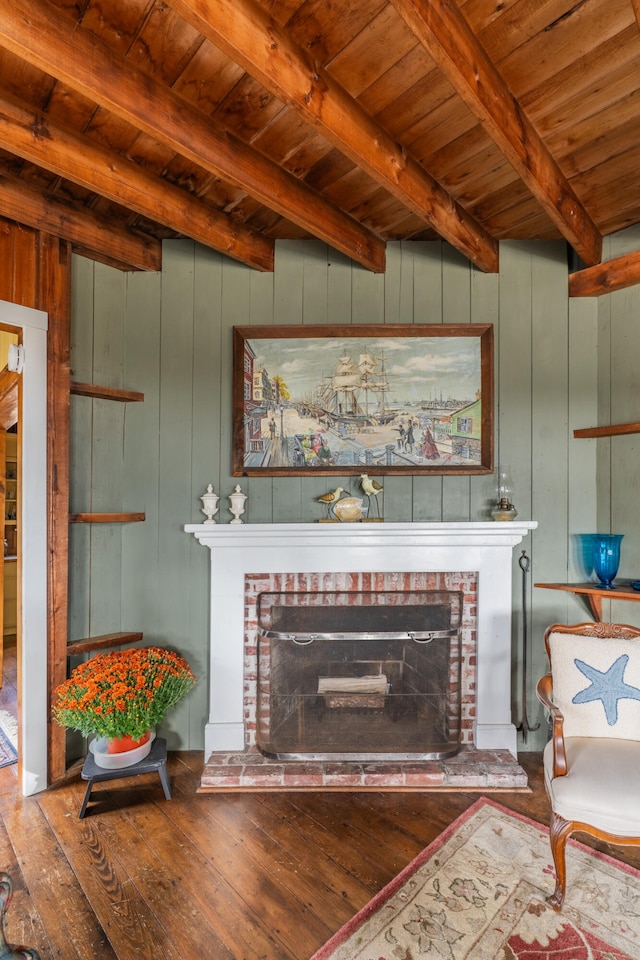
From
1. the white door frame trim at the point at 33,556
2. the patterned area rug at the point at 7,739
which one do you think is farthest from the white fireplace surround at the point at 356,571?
the patterned area rug at the point at 7,739

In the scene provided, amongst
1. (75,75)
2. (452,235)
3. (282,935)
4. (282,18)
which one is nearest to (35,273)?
(75,75)

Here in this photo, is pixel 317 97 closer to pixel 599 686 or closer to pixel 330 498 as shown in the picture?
pixel 330 498

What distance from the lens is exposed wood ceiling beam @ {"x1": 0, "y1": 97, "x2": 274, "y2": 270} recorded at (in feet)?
5.69

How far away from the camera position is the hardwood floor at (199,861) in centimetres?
154

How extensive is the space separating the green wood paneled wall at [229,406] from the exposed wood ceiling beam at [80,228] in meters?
0.09

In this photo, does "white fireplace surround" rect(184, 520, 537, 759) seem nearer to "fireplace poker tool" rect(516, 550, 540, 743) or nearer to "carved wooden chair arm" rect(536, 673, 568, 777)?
"fireplace poker tool" rect(516, 550, 540, 743)

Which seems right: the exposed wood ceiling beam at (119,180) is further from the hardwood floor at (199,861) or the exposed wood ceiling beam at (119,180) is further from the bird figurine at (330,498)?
the hardwood floor at (199,861)

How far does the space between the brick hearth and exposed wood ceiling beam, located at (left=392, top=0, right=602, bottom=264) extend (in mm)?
2655

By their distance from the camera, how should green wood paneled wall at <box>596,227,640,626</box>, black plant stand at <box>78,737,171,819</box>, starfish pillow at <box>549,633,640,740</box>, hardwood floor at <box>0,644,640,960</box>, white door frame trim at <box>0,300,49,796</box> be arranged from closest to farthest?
hardwood floor at <box>0,644,640,960</box> < starfish pillow at <box>549,633,640,740</box> < black plant stand at <box>78,737,171,819</box> < white door frame trim at <box>0,300,49,796</box> < green wood paneled wall at <box>596,227,640,626</box>

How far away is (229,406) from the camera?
2.69m

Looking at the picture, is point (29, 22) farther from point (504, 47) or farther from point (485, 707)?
point (485, 707)

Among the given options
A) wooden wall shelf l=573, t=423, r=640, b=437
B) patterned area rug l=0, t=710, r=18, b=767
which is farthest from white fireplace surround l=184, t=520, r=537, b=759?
patterned area rug l=0, t=710, r=18, b=767

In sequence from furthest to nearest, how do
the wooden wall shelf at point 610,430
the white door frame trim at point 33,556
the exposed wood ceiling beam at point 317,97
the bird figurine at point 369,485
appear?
the bird figurine at point 369,485 → the wooden wall shelf at point 610,430 → the white door frame trim at point 33,556 → the exposed wood ceiling beam at point 317,97

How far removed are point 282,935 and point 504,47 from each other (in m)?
2.92
